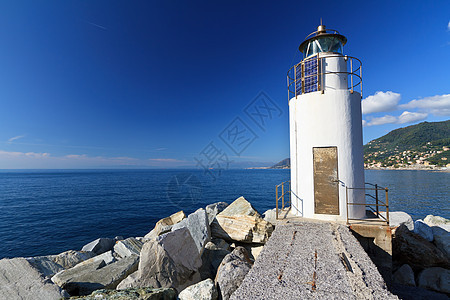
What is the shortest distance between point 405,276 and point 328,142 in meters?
5.52

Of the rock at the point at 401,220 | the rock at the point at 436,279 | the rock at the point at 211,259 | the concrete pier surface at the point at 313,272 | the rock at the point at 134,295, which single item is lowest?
the rock at the point at 436,279

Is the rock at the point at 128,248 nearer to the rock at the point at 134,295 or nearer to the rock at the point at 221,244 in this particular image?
the rock at the point at 221,244

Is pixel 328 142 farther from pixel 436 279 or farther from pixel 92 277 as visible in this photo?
pixel 92 277

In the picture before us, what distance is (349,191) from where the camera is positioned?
24.8ft

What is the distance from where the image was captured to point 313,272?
397 centimetres

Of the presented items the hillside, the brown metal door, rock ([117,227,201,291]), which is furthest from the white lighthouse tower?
the hillside

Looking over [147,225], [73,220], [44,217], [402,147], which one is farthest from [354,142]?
[402,147]

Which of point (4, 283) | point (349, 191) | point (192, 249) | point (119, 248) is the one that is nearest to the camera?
point (4, 283)

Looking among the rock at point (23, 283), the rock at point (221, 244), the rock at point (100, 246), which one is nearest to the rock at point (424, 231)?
the rock at point (221, 244)

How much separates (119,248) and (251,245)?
6136 mm

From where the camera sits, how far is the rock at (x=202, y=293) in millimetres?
4629

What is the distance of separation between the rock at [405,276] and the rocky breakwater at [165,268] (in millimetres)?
4831

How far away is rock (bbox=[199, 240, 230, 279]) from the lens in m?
6.84

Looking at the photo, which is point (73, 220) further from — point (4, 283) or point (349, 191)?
point (349, 191)
